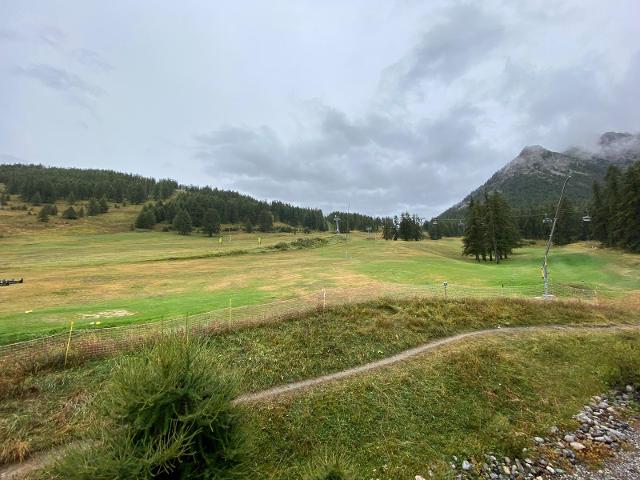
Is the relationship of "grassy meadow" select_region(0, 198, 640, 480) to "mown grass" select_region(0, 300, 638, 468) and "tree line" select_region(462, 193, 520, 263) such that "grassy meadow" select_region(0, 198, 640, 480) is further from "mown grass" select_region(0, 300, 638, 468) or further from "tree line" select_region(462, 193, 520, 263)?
"tree line" select_region(462, 193, 520, 263)

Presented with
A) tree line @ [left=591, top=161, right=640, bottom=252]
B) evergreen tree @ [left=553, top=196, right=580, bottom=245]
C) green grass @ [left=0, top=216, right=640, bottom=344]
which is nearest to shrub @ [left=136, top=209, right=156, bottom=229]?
green grass @ [left=0, top=216, right=640, bottom=344]

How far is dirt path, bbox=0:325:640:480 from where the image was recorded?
10.4 m

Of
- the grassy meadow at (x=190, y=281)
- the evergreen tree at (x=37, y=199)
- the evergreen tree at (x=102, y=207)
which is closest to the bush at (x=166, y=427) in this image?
the grassy meadow at (x=190, y=281)

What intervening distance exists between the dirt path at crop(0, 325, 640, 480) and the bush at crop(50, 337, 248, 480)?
A: 1.61m

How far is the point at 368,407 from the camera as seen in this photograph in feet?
47.2

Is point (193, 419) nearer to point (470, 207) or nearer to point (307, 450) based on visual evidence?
point (307, 450)

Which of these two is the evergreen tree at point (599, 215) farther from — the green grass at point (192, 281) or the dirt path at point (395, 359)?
the dirt path at point (395, 359)

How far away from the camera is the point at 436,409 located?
1481 centimetres

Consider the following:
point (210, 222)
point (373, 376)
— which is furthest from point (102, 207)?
point (373, 376)

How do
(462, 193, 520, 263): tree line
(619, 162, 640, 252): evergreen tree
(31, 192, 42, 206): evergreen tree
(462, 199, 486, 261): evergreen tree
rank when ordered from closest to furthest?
(619, 162, 640, 252): evergreen tree, (462, 193, 520, 263): tree line, (462, 199, 486, 261): evergreen tree, (31, 192, 42, 206): evergreen tree

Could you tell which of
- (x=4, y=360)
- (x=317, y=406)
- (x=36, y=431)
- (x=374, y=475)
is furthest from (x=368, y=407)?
(x=4, y=360)

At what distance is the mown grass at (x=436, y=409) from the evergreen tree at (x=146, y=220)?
163 metres

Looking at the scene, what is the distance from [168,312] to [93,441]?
20142 millimetres

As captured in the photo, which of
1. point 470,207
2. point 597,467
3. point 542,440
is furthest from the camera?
point 470,207
